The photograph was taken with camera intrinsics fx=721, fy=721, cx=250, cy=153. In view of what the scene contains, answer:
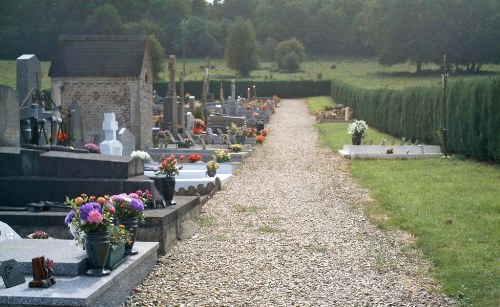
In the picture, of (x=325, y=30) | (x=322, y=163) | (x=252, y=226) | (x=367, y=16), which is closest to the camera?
(x=252, y=226)

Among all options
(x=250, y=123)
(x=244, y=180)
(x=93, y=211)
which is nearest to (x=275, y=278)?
(x=93, y=211)

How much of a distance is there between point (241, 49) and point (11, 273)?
2803 inches

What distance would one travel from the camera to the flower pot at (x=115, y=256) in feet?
23.0

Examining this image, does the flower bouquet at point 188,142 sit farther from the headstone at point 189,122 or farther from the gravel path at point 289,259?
the gravel path at point 289,259

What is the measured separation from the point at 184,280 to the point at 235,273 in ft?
2.01

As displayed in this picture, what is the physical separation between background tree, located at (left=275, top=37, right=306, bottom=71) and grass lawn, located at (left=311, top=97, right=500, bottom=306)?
6247cm

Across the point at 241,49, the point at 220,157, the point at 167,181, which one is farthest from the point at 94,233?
the point at 241,49

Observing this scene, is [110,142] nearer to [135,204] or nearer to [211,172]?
[211,172]

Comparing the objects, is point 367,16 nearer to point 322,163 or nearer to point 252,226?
point 322,163

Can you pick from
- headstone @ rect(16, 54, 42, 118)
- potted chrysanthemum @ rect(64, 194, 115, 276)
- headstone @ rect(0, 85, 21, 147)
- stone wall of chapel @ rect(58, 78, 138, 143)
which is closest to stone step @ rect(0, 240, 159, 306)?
potted chrysanthemum @ rect(64, 194, 115, 276)

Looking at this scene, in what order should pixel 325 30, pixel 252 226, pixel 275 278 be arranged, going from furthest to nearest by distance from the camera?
1. pixel 325 30
2. pixel 252 226
3. pixel 275 278

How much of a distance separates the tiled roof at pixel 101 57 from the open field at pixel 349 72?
32.5 metres

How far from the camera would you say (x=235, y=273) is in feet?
26.9

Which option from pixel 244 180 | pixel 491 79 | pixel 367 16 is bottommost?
pixel 244 180
